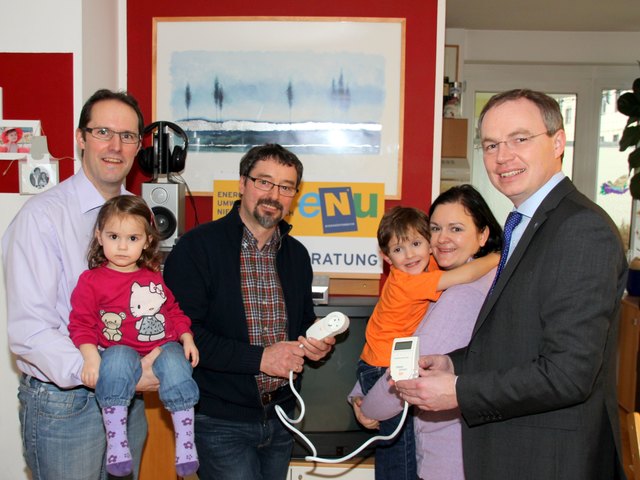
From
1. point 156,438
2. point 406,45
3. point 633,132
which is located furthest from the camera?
point 633,132

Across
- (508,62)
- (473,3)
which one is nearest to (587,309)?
(473,3)

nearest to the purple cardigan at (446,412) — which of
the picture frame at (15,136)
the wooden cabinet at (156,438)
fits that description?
the wooden cabinet at (156,438)

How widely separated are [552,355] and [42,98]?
233 centimetres

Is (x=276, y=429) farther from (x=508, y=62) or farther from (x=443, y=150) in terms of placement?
(x=508, y=62)

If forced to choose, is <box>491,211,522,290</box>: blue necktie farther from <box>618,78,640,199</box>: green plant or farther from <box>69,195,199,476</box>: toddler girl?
<box>618,78,640,199</box>: green plant

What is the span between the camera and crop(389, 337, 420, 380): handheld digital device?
1.50 metres

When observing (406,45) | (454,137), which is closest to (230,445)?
(406,45)

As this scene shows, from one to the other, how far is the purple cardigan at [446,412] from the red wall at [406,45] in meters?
1.30

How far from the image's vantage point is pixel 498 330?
1.40 metres

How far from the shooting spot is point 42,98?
2.59 m

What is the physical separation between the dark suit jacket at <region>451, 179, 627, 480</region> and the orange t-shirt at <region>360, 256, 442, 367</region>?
0.42m

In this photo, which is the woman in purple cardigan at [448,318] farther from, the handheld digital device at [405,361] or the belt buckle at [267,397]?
the belt buckle at [267,397]

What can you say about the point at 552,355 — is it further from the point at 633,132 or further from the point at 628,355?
the point at 633,132

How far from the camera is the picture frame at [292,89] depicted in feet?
9.82
